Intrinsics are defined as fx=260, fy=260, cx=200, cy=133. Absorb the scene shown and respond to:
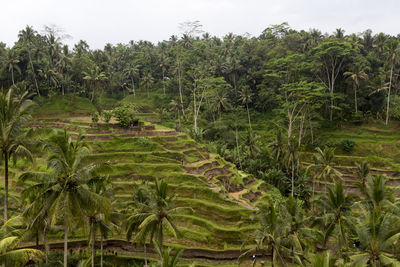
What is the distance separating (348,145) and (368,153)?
3.23m

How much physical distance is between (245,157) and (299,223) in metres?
27.3

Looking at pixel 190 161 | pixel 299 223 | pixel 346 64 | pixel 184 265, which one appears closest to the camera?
pixel 299 223

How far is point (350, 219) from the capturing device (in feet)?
63.8

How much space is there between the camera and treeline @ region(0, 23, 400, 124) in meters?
47.2

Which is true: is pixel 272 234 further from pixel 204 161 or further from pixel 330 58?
pixel 330 58

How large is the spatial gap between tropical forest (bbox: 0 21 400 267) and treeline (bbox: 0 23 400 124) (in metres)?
0.41

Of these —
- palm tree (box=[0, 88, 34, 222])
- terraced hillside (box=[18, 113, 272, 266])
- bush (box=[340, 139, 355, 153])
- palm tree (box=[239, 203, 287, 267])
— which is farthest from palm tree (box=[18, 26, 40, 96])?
bush (box=[340, 139, 355, 153])

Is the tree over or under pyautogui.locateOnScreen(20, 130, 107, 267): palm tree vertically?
over

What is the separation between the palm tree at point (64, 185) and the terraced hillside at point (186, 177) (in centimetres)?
1033

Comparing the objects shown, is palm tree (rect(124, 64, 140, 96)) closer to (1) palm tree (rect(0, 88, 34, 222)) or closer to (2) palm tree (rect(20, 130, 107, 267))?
(1) palm tree (rect(0, 88, 34, 222))

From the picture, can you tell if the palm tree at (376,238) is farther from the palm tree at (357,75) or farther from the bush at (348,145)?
the palm tree at (357,75)

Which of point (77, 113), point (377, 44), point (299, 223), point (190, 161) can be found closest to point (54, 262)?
point (299, 223)

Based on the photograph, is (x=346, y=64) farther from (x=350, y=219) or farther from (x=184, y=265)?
(x=184, y=265)

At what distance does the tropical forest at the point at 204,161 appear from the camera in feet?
47.0
